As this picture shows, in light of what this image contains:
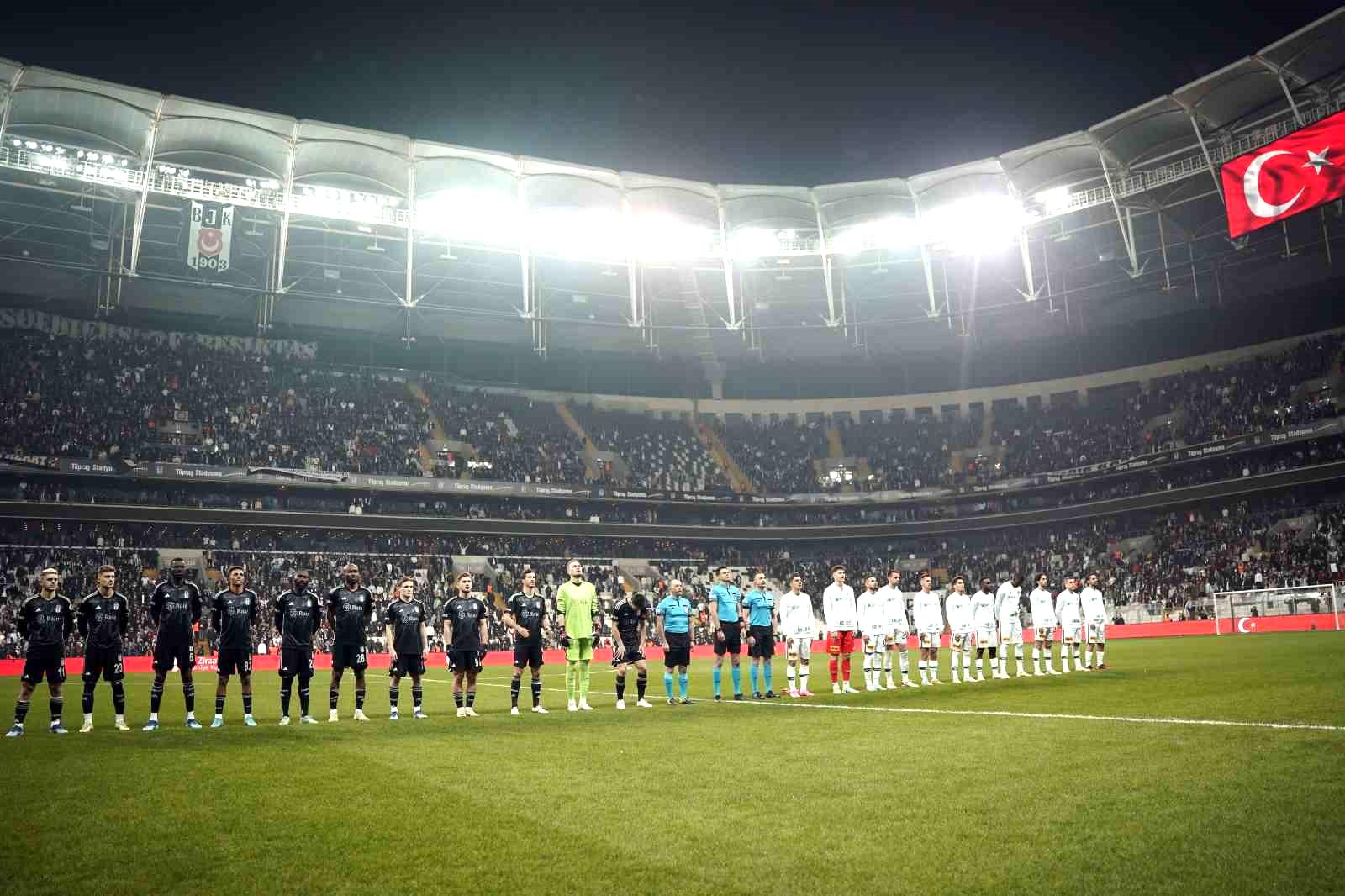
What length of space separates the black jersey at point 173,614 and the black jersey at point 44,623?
1124mm

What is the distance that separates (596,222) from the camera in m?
51.9

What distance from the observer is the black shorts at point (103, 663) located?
14508mm

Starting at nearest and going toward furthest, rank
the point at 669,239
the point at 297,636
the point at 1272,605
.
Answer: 1. the point at 297,636
2. the point at 1272,605
3. the point at 669,239

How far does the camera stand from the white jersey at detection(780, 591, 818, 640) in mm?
18672

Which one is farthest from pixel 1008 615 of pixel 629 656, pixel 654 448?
pixel 654 448

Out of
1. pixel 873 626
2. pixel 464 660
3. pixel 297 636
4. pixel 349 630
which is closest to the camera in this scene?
pixel 297 636

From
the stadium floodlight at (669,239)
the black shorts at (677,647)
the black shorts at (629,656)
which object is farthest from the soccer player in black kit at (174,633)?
the stadium floodlight at (669,239)

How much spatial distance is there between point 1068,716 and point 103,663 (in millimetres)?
13543

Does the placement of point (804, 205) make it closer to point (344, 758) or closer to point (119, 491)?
point (119, 491)

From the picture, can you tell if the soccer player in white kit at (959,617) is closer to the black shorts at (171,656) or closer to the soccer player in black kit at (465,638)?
the soccer player in black kit at (465,638)

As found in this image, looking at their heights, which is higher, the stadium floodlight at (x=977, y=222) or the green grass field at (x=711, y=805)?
the stadium floodlight at (x=977, y=222)

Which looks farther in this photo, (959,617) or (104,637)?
(959,617)

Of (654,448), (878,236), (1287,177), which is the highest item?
(878,236)

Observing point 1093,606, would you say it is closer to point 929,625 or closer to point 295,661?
point 929,625
